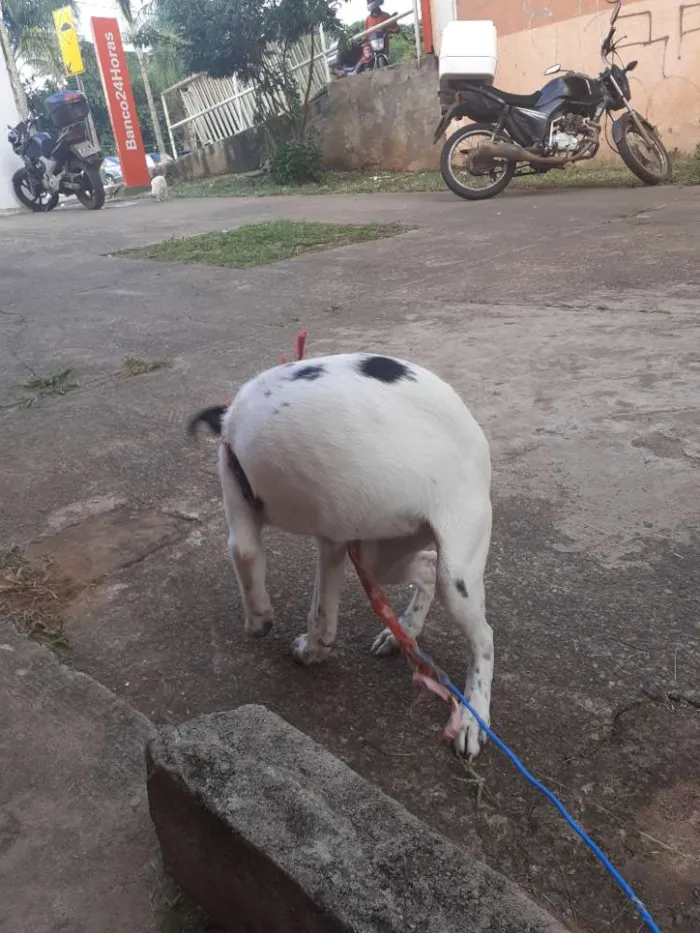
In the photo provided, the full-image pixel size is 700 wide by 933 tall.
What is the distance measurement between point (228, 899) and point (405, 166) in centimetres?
1187

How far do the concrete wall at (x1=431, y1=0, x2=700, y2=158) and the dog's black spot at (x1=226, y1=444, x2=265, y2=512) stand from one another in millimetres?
8717

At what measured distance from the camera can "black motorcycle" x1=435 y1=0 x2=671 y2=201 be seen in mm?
8016

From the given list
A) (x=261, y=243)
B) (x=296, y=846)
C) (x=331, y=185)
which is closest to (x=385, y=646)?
(x=296, y=846)

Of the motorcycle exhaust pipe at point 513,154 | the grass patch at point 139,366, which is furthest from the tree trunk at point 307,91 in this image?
the grass patch at point 139,366

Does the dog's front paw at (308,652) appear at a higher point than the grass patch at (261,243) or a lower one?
lower

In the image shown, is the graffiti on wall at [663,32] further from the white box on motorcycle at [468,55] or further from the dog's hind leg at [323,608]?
the dog's hind leg at [323,608]

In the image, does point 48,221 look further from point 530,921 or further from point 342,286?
point 530,921

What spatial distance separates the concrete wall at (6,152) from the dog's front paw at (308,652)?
15.6 m

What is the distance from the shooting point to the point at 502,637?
188 centimetres

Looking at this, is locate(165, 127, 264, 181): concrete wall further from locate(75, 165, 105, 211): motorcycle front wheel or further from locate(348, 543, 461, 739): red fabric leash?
locate(348, 543, 461, 739): red fabric leash

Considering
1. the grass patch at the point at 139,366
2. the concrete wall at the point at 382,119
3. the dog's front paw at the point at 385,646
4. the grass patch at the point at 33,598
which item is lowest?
the dog's front paw at the point at 385,646

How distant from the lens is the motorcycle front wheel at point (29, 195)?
45.8 feet

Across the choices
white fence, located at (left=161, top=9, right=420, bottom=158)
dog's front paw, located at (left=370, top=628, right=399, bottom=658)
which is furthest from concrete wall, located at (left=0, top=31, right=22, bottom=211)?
dog's front paw, located at (left=370, top=628, right=399, bottom=658)

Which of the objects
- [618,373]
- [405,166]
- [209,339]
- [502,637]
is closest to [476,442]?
[502,637]
